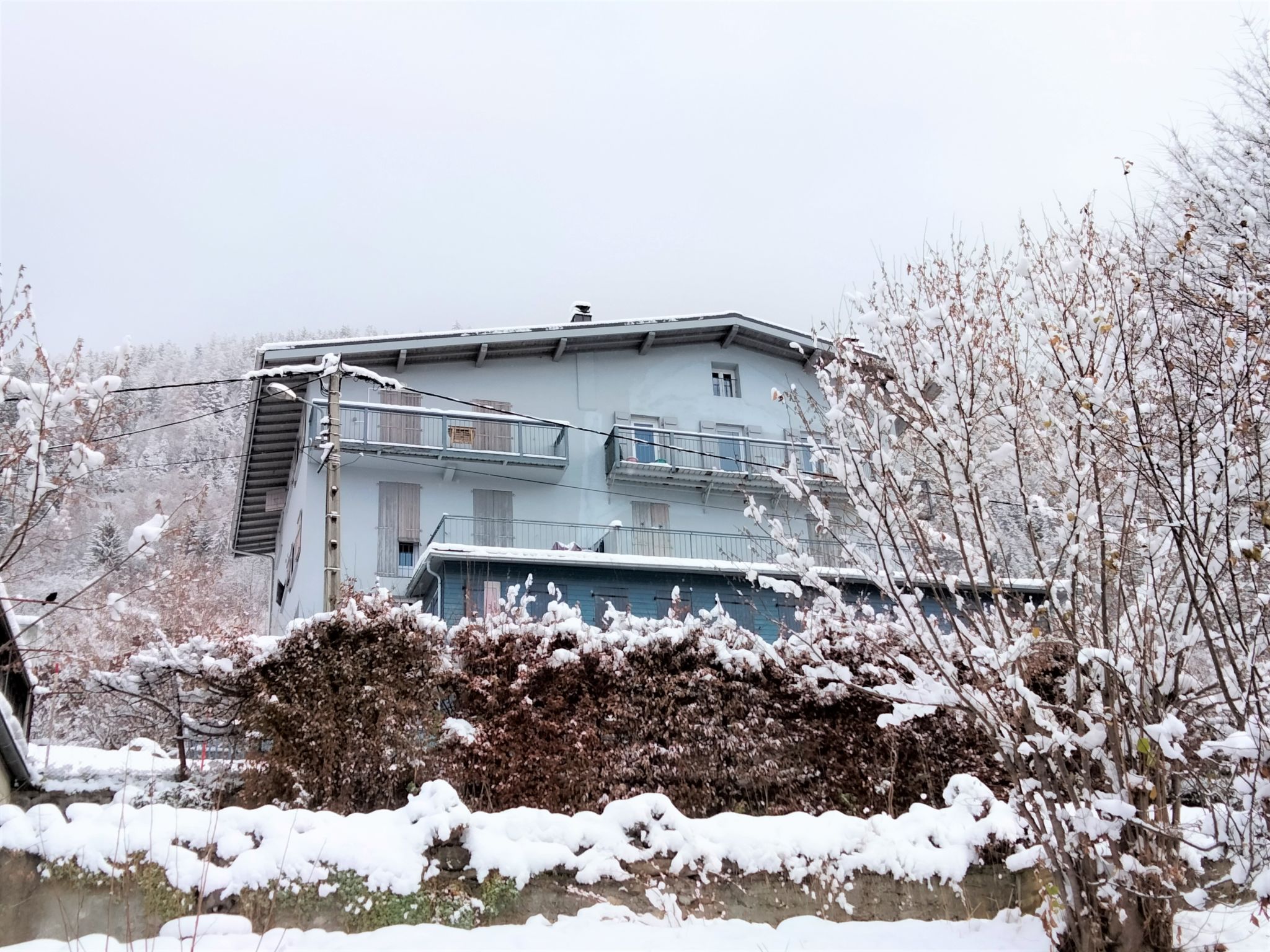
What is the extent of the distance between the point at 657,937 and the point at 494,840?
1.39m

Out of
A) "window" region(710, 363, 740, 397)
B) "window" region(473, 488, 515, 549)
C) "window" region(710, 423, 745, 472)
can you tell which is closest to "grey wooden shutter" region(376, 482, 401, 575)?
"window" region(473, 488, 515, 549)

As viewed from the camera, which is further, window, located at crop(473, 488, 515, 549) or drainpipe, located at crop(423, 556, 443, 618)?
window, located at crop(473, 488, 515, 549)

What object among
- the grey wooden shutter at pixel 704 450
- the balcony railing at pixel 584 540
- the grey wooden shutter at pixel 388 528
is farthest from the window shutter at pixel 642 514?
the grey wooden shutter at pixel 388 528

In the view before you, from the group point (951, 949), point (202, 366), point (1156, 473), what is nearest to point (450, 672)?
point (951, 949)

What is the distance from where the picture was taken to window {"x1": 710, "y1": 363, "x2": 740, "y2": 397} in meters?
25.5

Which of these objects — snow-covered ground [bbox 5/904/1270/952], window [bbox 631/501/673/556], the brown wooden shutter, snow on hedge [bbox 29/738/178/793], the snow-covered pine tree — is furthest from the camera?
the snow-covered pine tree

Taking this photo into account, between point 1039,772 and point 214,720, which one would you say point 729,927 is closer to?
point 1039,772

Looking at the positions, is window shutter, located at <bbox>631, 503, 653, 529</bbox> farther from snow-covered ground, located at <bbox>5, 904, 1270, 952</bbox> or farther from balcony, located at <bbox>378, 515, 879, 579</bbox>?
snow-covered ground, located at <bbox>5, 904, 1270, 952</bbox>

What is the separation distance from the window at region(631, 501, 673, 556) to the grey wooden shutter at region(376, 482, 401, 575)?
16.7 feet

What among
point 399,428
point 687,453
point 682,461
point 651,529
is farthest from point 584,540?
point 399,428

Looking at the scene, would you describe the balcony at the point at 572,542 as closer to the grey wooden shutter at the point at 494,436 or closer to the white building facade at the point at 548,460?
the white building facade at the point at 548,460

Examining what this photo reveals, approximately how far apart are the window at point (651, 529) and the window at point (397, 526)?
477cm

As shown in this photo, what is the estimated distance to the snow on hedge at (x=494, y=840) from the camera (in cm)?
667

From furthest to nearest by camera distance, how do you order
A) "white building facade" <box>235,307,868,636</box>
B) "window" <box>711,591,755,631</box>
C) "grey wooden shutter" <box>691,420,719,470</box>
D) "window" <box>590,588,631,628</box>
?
"grey wooden shutter" <box>691,420,719,470</box> → "white building facade" <box>235,307,868,636</box> → "window" <box>590,588,631,628</box> → "window" <box>711,591,755,631</box>
